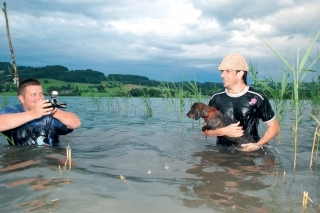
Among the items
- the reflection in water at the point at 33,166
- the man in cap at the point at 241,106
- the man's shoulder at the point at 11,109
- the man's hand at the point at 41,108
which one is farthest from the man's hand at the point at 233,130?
the man's shoulder at the point at 11,109

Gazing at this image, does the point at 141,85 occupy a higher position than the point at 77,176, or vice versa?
the point at 141,85

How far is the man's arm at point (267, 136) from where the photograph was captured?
18.5ft

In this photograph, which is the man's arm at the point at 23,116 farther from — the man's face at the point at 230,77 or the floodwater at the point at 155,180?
the man's face at the point at 230,77

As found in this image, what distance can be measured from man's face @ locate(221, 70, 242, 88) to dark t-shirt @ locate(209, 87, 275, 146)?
1.05 ft

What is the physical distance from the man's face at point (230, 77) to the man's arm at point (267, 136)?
1.06m

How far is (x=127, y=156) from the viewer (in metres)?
5.68

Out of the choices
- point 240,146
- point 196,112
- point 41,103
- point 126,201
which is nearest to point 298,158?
point 240,146

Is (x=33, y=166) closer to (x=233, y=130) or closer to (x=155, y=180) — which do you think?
(x=155, y=180)

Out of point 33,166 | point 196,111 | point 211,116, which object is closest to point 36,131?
point 33,166

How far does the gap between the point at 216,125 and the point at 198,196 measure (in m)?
2.71

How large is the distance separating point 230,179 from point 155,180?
1022 mm

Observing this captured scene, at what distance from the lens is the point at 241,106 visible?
596 centimetres

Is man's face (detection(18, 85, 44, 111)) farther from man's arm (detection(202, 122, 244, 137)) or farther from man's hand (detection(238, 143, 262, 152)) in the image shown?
man's hand (detection(238, 143, 262, 152))

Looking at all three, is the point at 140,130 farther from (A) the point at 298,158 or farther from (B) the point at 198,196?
(B) the point at 198,196
